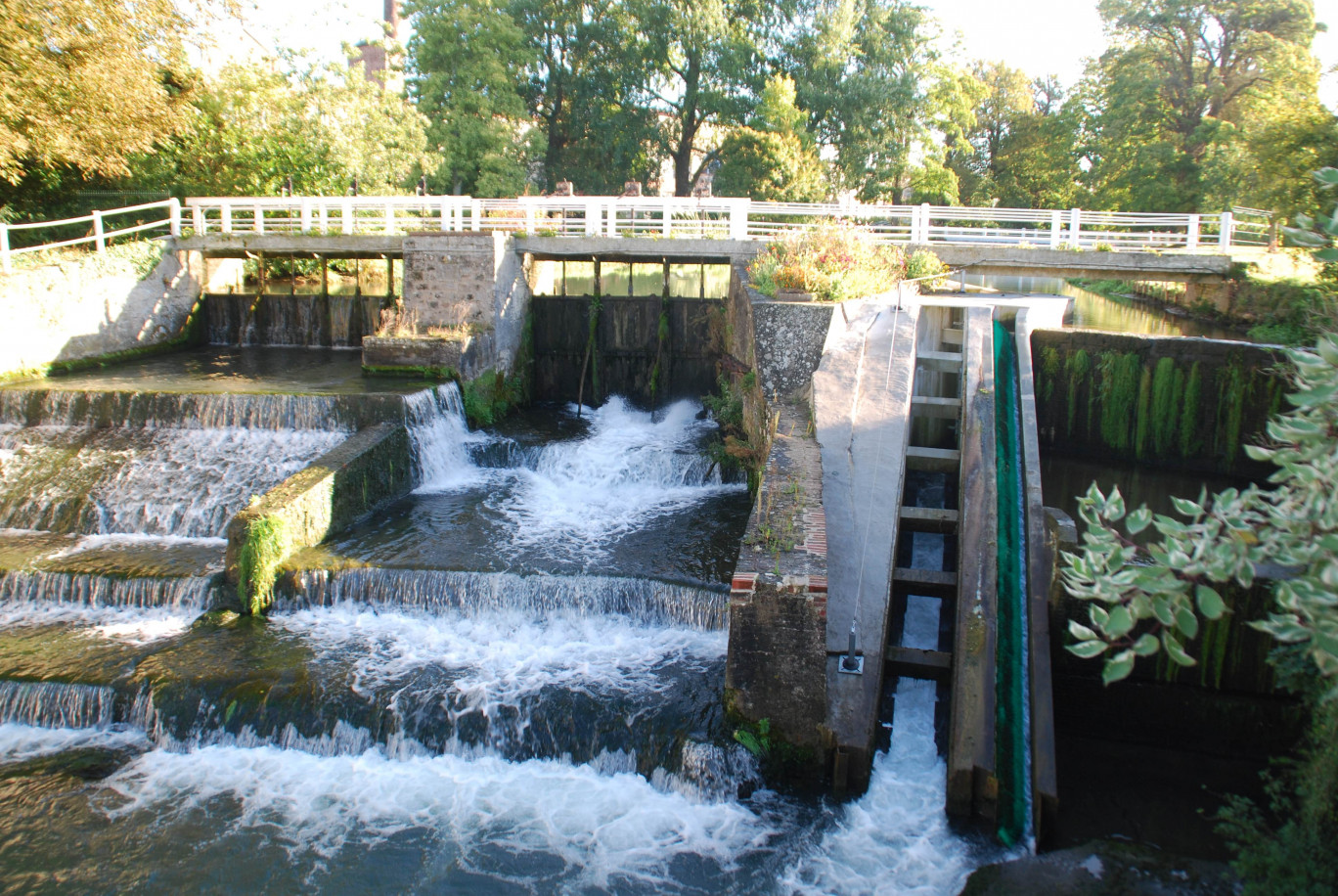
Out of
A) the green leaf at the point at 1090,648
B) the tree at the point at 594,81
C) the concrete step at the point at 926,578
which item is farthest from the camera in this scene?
the tree at the point at 594,81

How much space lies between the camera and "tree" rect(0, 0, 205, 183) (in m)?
14.0

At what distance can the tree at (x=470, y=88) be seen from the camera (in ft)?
94.1

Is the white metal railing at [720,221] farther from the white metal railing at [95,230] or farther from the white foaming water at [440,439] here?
the white foaming water at [440,439]

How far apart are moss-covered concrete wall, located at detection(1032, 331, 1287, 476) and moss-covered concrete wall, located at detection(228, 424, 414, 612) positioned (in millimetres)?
8322

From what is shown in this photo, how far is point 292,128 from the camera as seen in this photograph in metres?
20.8

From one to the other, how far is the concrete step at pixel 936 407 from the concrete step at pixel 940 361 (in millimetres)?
688

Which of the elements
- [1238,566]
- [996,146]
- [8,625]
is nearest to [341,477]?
[8,625]

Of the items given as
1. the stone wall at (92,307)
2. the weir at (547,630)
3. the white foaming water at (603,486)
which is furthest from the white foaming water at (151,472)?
the white foaming water at (603,486)

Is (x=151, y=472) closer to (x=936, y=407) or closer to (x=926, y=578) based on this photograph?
(x=926, y=578)

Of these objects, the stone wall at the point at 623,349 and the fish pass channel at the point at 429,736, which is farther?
the stone wall at the point at 623,349

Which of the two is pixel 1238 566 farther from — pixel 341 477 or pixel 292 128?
pixel 292 128

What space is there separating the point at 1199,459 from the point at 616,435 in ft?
26.6

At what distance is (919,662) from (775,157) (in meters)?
22.7

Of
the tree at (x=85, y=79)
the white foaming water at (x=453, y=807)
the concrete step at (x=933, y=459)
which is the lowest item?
the white foaming water at (x=453, y=807)
